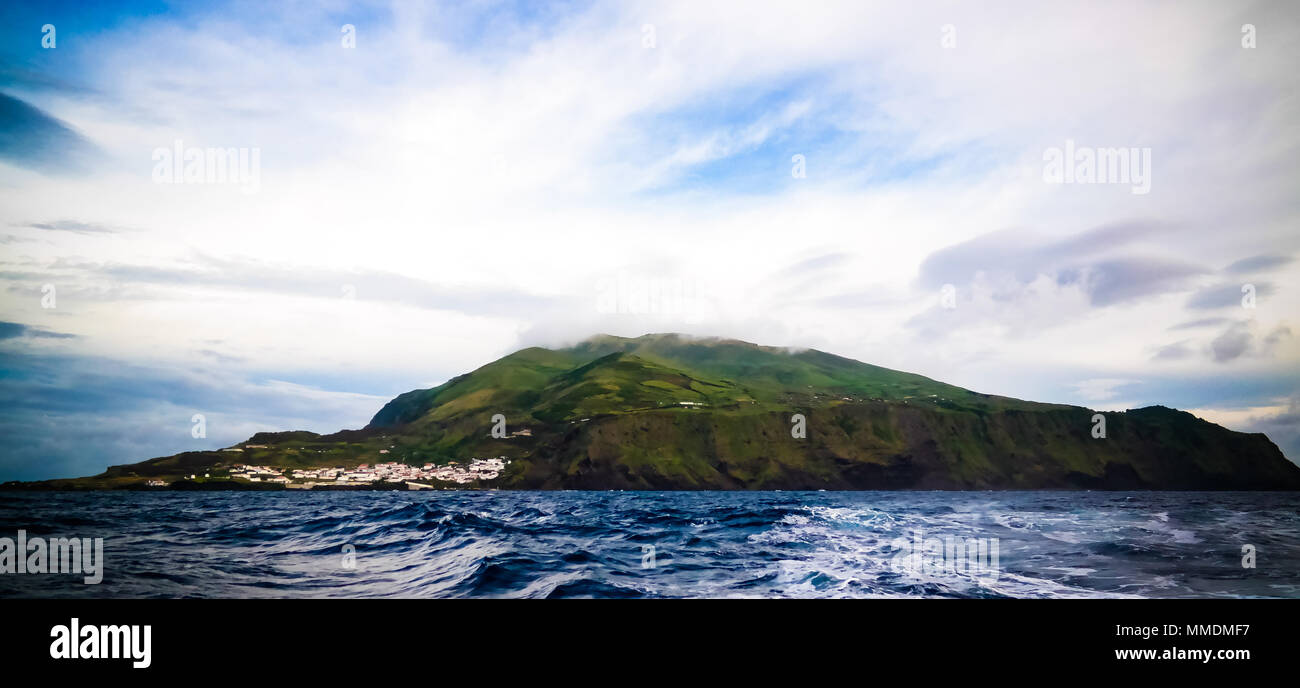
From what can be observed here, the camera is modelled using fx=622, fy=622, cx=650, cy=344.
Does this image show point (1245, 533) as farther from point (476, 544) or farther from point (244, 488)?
point (244, 488)

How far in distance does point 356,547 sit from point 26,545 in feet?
48.0
